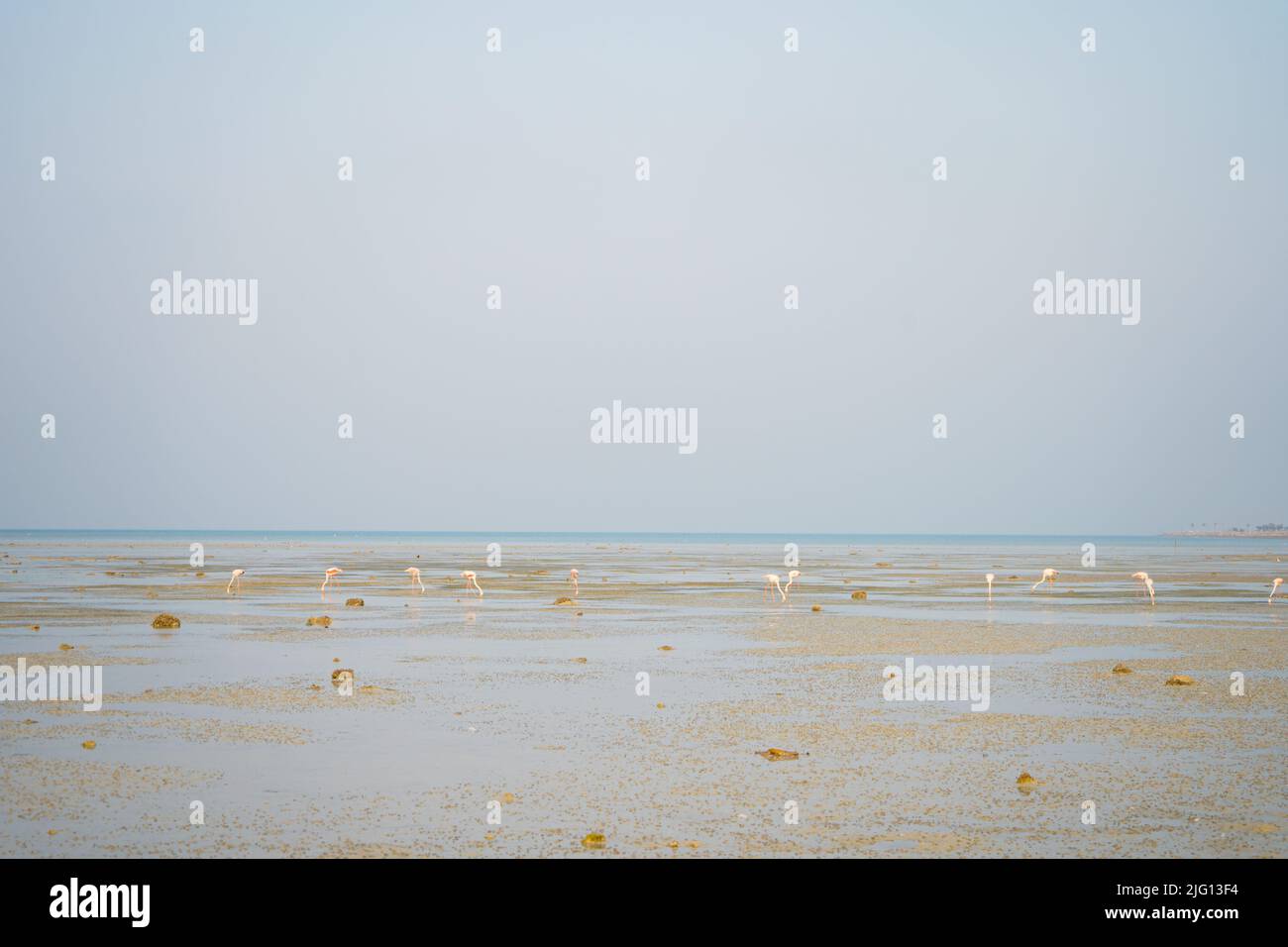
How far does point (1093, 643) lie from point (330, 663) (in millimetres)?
17470

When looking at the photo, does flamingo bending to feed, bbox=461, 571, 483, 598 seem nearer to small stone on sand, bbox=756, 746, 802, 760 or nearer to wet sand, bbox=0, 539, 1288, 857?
wet sand, bbox=0, 539, 1288, 857

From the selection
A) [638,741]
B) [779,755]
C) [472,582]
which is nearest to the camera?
[779,755]

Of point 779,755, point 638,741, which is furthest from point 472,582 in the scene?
point 779,755

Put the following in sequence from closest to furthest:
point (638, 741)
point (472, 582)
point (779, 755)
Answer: point (779, 755) → point (638, 741) → point (472, 582)

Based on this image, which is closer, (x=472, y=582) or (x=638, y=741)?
(x=638, y=741)

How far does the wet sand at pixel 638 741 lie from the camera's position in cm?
1155

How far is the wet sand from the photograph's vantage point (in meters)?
11.5

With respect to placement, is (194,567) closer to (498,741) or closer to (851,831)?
(498,741)

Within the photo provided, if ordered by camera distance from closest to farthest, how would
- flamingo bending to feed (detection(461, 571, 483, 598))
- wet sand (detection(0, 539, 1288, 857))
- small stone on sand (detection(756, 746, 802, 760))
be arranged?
wet sand (detection(0, 539, 1288, 857))
small stone on sand (detection(756, 746, 802, 760))
flamingo bending to feed (detection(461, 571, 483, 598))

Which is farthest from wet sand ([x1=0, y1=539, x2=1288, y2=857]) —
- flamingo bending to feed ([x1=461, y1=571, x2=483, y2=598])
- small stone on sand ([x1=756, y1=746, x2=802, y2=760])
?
flamingo bending to feed ([x1=461, y1=571, x2=483, y2=598])

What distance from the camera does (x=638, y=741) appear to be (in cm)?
1614

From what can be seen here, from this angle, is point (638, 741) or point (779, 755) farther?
point (638, 741)

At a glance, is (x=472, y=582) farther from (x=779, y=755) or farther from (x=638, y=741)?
(x=779, y=755)
